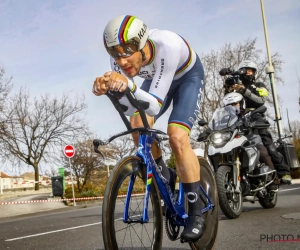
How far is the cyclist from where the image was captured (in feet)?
9.84

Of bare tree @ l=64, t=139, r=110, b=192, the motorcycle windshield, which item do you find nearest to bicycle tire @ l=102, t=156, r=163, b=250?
Answer: the motorcycle windshield

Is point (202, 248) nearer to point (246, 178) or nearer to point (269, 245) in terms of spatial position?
point (269, 245)

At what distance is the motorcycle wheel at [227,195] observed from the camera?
6.00m

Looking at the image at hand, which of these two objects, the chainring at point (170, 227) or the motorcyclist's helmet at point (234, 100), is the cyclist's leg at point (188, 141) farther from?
the motorcyclist's helmet at point (234, 100)

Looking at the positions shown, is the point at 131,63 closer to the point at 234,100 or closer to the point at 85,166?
the point at 234,100

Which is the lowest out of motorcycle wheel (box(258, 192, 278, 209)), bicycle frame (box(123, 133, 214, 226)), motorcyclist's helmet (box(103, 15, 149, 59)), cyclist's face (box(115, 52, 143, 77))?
motorcycle wheel (box(258, 192, 278, 209))

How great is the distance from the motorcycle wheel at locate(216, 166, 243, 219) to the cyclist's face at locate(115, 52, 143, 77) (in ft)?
10.5

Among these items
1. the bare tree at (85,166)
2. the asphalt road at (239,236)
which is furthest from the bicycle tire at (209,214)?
the bare tree at (85,166)

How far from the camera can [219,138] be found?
6.62 metres

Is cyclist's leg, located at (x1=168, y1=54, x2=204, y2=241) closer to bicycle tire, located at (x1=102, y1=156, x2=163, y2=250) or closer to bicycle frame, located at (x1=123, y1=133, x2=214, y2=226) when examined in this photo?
bicycle frame, located at (x1=123, y1=133, x2=214, y2=226)

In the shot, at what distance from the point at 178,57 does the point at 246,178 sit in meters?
3.75

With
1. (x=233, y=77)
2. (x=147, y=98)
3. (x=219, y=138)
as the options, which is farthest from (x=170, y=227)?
(x=233, y=77)

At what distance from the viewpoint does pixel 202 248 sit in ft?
12.6

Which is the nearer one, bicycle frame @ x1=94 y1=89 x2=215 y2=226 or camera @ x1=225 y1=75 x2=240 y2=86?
bicycle frame @ x1=94 y1=89 x2=215 y2=226
